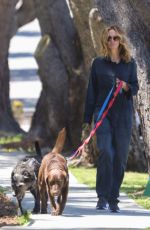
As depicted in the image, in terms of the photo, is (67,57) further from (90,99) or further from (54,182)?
(54,182)

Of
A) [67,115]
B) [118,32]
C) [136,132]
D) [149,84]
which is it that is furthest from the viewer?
[67,115]

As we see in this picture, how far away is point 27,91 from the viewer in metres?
47.0

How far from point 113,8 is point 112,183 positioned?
2.76 m

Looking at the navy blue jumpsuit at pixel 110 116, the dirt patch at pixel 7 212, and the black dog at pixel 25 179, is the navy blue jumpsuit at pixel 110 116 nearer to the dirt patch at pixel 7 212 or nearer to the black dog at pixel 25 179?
the black dog at pixel 25 179

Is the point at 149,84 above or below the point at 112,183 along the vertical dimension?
above

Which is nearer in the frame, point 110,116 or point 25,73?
point 110,116

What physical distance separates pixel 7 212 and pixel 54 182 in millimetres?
964

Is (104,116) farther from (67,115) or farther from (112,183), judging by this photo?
(67,115)

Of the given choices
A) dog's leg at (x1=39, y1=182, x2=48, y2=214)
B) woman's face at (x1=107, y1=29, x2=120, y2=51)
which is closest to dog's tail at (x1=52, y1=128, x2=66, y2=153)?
dog's leg at (x1=39, y1=182, x2=48, y2=214)

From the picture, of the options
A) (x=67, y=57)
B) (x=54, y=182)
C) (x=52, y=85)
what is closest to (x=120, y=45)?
(x=54, y=182)

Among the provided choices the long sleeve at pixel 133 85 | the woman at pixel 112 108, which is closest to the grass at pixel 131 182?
the woman at pixel 112 108

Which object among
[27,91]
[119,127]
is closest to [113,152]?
[119,127]

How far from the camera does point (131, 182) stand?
17.4 m

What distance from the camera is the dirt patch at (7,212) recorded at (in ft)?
37.7
